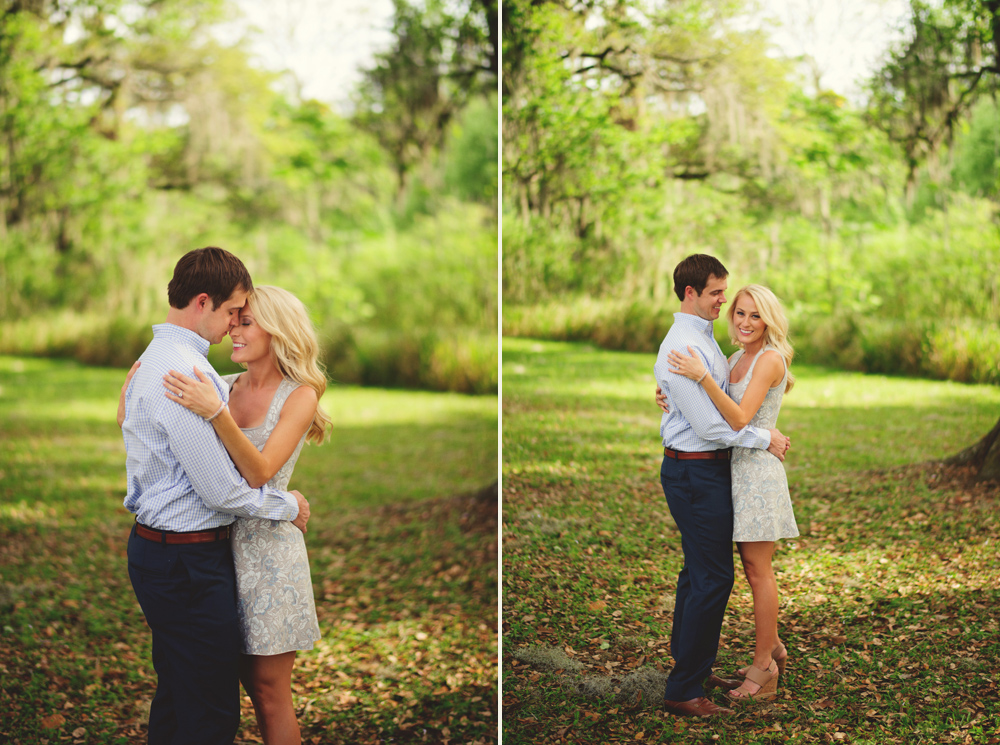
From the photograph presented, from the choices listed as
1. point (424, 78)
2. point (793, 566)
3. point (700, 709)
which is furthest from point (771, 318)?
point (424, 78)

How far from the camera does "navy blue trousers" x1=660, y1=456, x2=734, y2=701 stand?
323 centimetres

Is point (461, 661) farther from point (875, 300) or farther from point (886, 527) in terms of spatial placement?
point (875, 300)

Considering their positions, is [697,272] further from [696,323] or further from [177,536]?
[177,536]

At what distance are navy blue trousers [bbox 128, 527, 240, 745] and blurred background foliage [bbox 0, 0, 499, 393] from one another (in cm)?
689

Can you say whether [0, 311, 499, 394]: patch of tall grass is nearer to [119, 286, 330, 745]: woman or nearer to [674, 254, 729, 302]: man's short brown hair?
[674, 254, 729, 302]: man's short brown hair

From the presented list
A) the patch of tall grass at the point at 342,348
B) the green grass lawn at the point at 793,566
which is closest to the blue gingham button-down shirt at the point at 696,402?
the green grass lawn at the point at 793,566

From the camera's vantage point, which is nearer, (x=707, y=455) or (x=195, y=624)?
(x=195, y=624)

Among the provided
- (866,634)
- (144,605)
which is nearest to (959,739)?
(866,634)

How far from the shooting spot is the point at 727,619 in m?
3.73

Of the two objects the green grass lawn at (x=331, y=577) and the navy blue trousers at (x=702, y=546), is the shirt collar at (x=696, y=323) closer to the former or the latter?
the navy blue trousers at (x=702, y=546)

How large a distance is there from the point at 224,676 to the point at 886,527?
323 centimetres

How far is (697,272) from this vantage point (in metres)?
3.29

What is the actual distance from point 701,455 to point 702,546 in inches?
15.9

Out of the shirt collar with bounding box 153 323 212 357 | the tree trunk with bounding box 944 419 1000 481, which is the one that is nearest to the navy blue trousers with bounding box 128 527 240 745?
the shirt collar with bounding box 153 323 212 357
